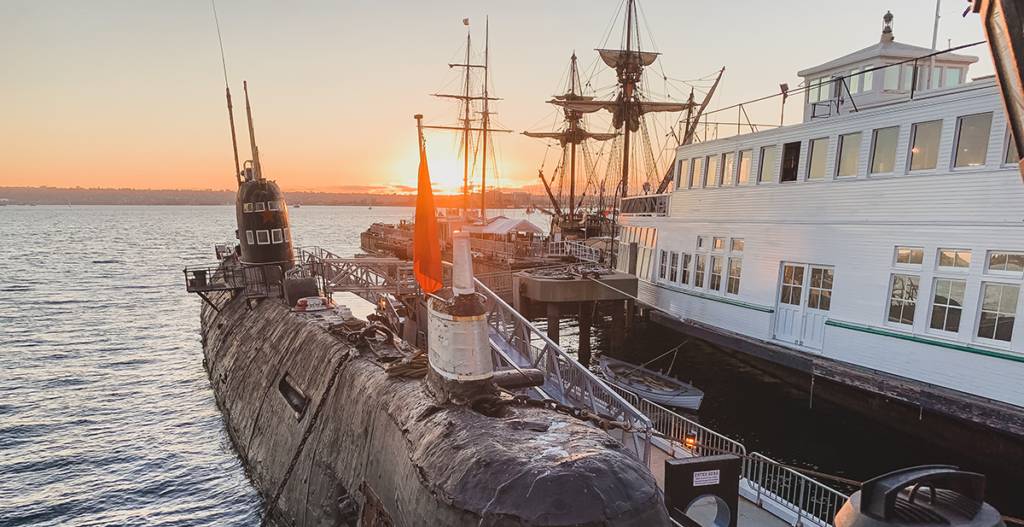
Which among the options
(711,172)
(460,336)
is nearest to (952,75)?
(711,172)

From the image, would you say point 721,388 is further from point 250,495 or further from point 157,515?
point 157,515

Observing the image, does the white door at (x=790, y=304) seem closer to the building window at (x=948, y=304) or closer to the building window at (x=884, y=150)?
the building window at (x=884, y=150)

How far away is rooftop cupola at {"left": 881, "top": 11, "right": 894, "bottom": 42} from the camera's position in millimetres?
22969

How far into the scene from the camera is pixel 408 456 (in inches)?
259

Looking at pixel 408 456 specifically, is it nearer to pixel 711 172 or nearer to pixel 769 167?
pixel 769 167

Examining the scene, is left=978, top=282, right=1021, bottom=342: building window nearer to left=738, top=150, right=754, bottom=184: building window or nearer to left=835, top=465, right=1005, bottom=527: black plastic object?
left=738, top=150, right=754, bottom=184: building window

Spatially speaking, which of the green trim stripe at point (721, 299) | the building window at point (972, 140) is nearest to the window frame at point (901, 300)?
the building window at point (972, 140)

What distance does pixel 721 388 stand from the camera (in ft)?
67.1

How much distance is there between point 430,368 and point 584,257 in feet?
113

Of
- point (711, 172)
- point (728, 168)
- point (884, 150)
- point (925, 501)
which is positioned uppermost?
point (884, 150)

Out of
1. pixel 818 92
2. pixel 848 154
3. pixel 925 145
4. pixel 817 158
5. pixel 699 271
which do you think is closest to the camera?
pixel 925 145

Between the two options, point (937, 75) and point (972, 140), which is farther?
point (937, 75)

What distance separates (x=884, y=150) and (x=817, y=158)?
2236 mm

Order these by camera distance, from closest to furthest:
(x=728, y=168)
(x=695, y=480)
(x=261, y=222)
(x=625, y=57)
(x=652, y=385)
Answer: (x=695, y=480) < (x=652, y=385) < (x=728, y=168) < (x=261, y=222) < (x=625, y=57)
